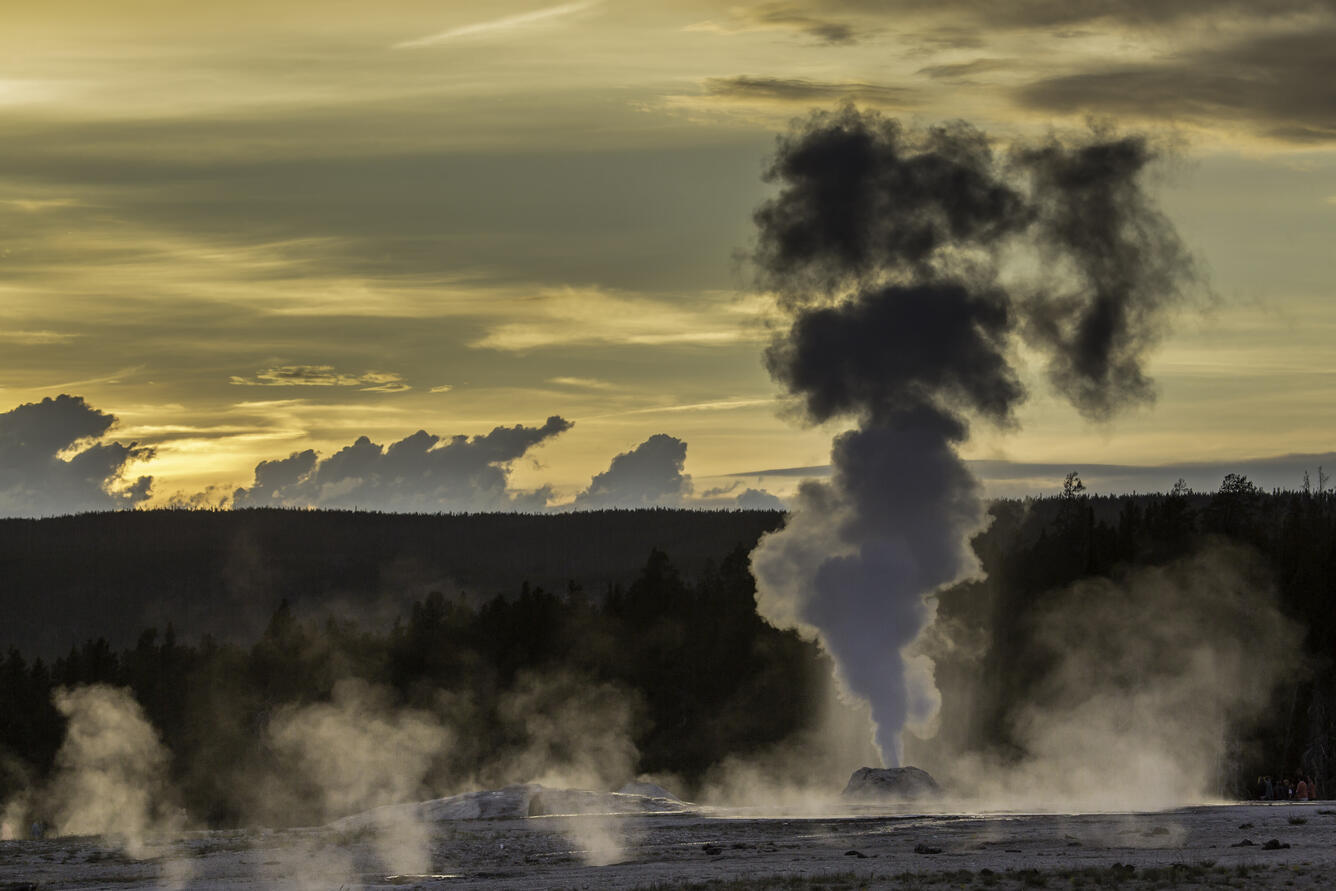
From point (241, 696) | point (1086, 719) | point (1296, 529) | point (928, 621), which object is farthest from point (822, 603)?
point (241, 696)

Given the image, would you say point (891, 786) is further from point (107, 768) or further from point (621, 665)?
point (107, 768)

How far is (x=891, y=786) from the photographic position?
59719 mm

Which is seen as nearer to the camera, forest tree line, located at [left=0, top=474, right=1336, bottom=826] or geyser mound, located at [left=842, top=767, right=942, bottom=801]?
geyser mound, located at [left=842, top=767, right=942, bottom=801]

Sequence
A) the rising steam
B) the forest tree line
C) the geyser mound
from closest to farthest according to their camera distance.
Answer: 1. the geyser mound
2. the rising steam
3. the forest tree line

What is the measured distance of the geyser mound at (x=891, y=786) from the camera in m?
59.3

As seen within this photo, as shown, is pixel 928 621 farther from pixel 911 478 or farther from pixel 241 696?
pixel 241 696

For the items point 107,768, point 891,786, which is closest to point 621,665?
point 107,768

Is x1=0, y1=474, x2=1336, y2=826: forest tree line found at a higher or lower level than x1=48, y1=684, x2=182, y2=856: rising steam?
higher

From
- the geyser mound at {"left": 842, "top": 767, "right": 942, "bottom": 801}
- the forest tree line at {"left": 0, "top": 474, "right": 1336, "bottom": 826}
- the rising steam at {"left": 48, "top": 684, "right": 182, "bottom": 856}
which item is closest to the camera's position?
the geyser mound at {"left": 842, "top": 767, "right": 942, "bottom": 801}

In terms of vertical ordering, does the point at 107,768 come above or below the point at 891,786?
below

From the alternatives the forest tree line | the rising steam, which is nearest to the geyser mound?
the forest tree line

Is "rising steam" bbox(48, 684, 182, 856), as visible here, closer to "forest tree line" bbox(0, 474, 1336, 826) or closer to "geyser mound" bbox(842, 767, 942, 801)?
"forest tree line" bbox(0, 474, 1336, 826)

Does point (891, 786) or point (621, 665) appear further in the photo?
point (621, 665)

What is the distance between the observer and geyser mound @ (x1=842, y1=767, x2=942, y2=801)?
5934cm
